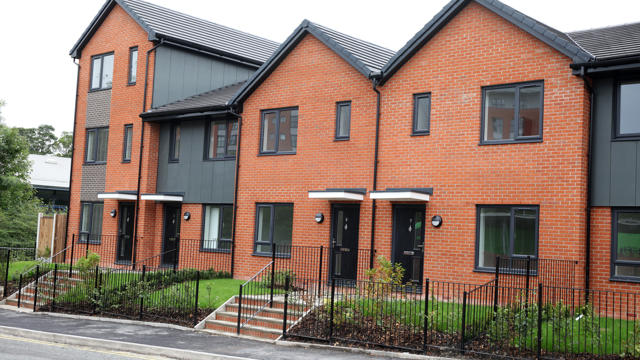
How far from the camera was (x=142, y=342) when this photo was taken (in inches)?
537

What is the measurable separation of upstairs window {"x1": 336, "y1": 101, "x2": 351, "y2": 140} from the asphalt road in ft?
28.6

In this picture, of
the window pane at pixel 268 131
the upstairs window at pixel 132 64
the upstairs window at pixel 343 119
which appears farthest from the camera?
the upstairs window at pixel 132 64

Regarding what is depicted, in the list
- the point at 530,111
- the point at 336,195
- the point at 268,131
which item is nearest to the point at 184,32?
the point at 268,131

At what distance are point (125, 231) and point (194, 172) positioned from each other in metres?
3.98

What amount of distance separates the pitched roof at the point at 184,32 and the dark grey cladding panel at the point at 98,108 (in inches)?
87.5

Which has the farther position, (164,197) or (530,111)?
(164,197)

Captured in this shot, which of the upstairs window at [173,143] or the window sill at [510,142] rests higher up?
the upstairs window at [173,143]

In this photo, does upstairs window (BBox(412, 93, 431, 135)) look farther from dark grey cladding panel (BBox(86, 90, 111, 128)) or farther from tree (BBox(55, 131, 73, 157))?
tree (BBox(55, 131, 73, 157))

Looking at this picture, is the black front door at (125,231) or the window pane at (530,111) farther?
the black front door at (125,231)

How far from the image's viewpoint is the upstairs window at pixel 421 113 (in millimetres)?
17078

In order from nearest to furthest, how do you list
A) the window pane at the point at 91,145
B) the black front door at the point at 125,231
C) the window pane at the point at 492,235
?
the window pane at the point at 492,235, the black front door at the point at 125,231, the window pane at the point at 91,145

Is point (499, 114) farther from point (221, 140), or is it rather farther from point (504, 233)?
point (221, 140)

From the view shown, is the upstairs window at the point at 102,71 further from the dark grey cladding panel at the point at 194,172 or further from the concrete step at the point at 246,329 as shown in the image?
the concrete step at the point at 246,329

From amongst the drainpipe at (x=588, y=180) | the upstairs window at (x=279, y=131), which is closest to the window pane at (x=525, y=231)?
the drainpipe at (x=588, y=180)
